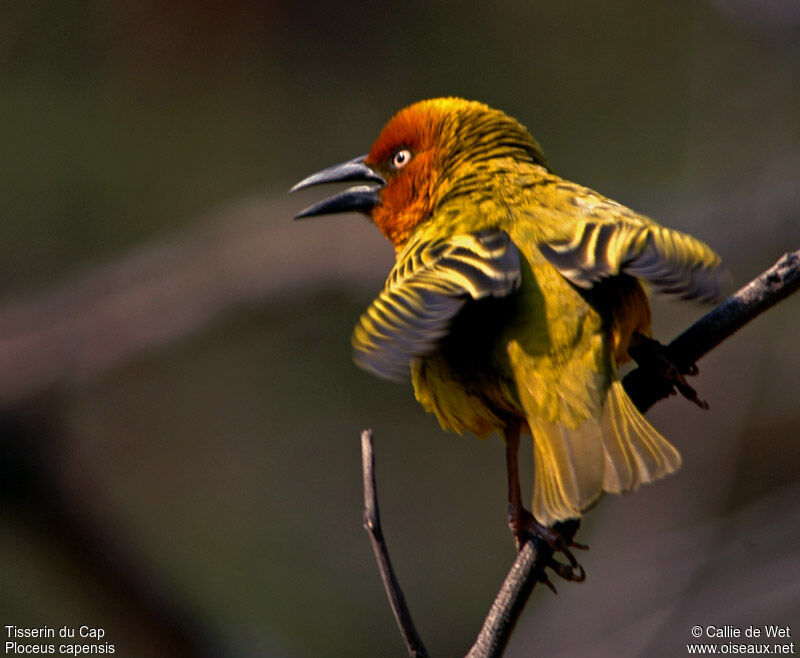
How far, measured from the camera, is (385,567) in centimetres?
238

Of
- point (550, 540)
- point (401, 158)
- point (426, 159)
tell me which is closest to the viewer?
point (550, 540)

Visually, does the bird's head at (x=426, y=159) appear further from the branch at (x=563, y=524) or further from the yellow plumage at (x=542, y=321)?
the branch at (x=563, y=524)

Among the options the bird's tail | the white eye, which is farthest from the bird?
the white eye

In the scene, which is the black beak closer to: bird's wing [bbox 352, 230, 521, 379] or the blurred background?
bird's wing [bbox 352, 230, 521, 379]

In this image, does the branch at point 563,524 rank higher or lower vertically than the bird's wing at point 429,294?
lower

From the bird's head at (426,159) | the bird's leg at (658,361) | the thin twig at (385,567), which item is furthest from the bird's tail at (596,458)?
the bird's head at (426,159)

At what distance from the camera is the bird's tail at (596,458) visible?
251 cm

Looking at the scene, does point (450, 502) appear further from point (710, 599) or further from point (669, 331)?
point (710, 599)

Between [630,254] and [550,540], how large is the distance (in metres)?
0.78

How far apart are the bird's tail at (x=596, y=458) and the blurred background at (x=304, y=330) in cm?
258

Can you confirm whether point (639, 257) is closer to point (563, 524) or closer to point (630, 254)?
point (630, 254)

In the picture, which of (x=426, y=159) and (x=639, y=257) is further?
(x=426, y=159)

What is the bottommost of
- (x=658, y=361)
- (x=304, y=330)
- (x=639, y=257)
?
(x=658, y=361)

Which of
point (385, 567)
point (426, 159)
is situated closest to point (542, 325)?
point (385, 567)
